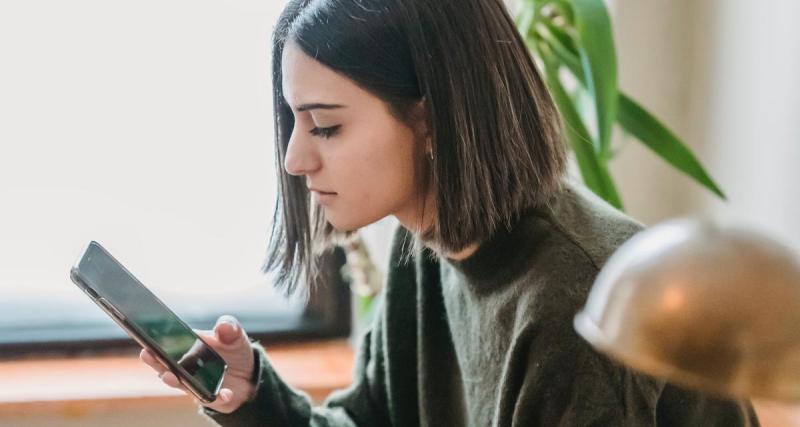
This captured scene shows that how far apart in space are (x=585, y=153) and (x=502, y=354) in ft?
1.03

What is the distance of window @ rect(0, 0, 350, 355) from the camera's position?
4.44ft

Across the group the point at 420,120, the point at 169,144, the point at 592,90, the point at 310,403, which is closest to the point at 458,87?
the point at 420,120

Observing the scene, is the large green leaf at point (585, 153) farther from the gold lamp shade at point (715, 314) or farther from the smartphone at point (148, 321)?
the gold lamp shade at point (715, 314)

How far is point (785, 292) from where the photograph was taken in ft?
1.35

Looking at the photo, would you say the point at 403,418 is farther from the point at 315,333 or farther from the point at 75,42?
the point at 75,42

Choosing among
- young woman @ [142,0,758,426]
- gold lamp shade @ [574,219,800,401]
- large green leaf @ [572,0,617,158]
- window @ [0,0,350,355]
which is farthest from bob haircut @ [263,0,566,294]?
window @ [0,0,350,355]

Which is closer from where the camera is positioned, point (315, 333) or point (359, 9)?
point (359, 9)

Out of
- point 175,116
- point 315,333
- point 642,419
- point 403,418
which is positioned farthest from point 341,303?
point 642,419

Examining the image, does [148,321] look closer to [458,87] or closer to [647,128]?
[458,87]

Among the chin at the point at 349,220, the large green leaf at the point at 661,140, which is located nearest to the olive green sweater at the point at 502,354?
the chin at the point at 349,220

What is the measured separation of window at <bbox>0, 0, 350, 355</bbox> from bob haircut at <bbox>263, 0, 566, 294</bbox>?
1.75 ft

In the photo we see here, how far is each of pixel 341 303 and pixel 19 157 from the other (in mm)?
513

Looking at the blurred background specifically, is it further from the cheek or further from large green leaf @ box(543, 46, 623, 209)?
the cheek

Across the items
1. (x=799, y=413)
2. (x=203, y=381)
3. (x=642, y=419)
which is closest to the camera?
(x=642, y=419)
